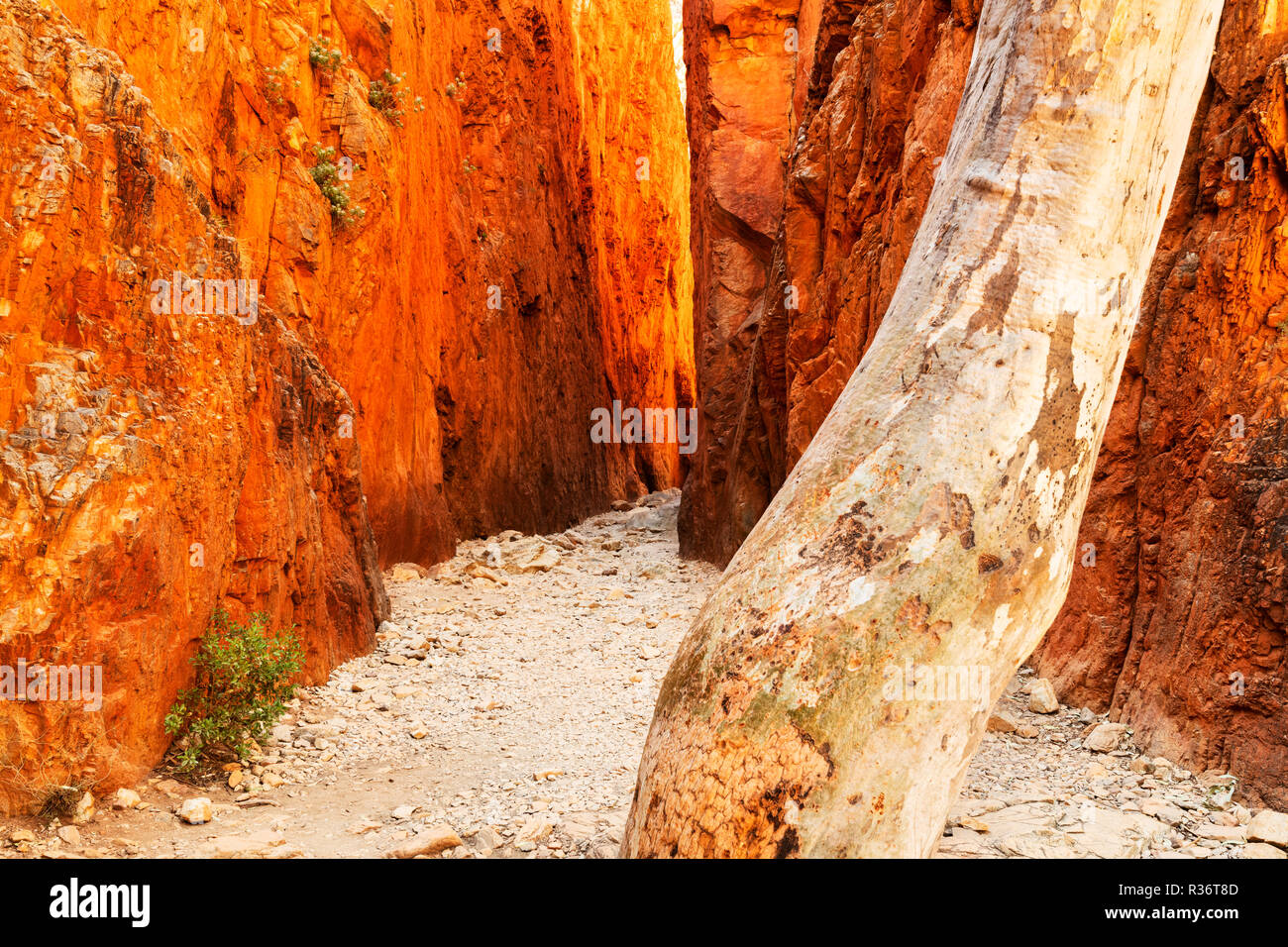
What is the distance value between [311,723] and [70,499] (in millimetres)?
2285

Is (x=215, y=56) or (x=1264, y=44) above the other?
(x=215, y=56)

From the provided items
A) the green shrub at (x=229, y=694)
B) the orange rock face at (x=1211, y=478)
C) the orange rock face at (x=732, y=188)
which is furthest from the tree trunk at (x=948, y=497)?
the orange rock face at (x=732, y=188)

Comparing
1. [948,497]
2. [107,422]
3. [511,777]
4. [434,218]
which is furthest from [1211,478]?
[434,218]

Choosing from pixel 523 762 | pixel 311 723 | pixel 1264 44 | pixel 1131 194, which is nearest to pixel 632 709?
pixel 523 762

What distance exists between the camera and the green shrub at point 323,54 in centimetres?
1059

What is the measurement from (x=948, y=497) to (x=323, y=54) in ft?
33.4

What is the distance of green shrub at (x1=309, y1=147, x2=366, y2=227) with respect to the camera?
10672mm

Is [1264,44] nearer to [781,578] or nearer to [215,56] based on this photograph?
[781,578]

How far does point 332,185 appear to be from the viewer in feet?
35.3

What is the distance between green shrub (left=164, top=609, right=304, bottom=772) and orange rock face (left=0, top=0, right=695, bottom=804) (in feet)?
0.40

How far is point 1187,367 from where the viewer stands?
5.39 meters

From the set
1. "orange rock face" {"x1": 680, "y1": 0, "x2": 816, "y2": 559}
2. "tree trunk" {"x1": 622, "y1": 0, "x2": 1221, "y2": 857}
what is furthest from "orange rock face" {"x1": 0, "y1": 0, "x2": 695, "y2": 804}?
"tree trunk" {"x1": 622, "y1": 0, "x2": 1221, "y2": 857}

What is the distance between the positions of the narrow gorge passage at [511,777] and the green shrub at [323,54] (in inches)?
241

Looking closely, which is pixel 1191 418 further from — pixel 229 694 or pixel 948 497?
pixel 229 694
